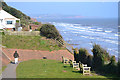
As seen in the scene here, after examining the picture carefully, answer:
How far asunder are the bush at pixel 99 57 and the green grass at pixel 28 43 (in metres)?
15.8

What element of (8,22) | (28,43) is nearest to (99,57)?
(28,43)

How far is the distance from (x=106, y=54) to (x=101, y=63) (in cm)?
86

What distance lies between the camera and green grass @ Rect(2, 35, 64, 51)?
108 ft

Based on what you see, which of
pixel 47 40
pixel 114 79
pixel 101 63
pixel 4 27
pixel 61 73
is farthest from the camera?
pixel 4 27

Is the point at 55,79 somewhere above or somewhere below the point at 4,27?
below

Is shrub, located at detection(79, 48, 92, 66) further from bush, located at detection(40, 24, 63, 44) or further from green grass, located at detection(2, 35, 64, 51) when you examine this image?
bush, located at detection(40, 24, 63, 44)

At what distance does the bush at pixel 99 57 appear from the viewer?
699 inches

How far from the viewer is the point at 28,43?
114ft

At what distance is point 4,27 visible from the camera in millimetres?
41438

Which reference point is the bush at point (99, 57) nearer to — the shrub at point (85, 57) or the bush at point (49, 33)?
the shrub at point (85, 57)

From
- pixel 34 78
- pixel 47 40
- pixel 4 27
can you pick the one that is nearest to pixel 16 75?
pixel 34 78

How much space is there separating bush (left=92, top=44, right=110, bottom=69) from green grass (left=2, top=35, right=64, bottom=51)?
15.8 metres

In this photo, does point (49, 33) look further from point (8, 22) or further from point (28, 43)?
point (8, 22)

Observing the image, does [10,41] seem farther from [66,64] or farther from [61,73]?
[61,73]
